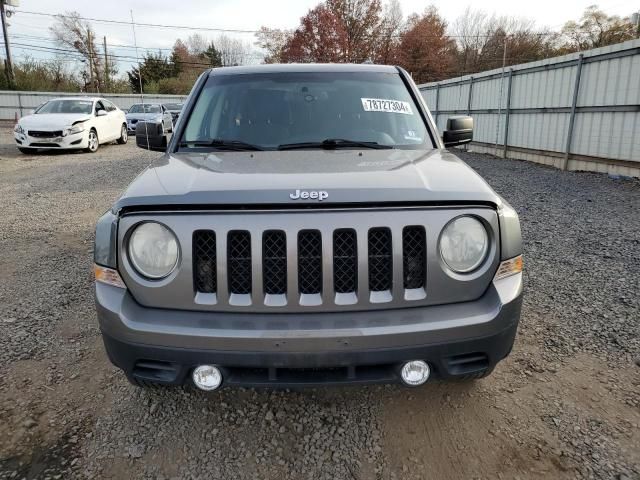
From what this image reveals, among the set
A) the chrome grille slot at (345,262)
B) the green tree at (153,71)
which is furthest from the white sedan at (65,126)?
the green tree at (153,71)

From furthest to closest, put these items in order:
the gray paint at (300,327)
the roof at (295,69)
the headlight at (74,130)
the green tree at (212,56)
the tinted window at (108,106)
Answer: the green tree at (212,56) → the tinted window at (108,106) → the headlight at (74,130) → the roof at (295,69) → the gray paint at (300,327)

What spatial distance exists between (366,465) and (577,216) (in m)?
5.71

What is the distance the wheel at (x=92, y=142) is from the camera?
14.5m

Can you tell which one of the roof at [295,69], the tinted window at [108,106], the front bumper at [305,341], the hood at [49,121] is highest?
the tinted window at [108,106]

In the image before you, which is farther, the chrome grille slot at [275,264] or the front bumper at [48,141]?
the front bumper at [48,141]

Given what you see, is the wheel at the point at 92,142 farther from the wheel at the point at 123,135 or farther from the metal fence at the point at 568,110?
the metal fence at the point at 568,110

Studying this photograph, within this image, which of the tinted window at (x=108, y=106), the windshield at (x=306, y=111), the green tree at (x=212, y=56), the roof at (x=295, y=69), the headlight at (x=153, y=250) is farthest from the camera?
the green tree at (x=212, y=56)

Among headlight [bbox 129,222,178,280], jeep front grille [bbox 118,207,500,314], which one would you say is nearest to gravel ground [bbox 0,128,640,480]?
jeep front grille [bbox 118,207,500,314]

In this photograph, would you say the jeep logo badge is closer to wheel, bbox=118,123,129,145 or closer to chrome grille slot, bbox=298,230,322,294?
chrome grille slot, bbox=298,230,322,294

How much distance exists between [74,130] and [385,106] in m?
13.2

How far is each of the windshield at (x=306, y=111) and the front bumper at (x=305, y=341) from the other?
1345 millimetres

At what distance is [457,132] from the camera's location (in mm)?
3631

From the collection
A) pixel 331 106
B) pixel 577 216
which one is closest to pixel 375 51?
pixel 577 216

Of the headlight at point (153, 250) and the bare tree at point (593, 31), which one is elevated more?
the bare tree at point (593, 31)
